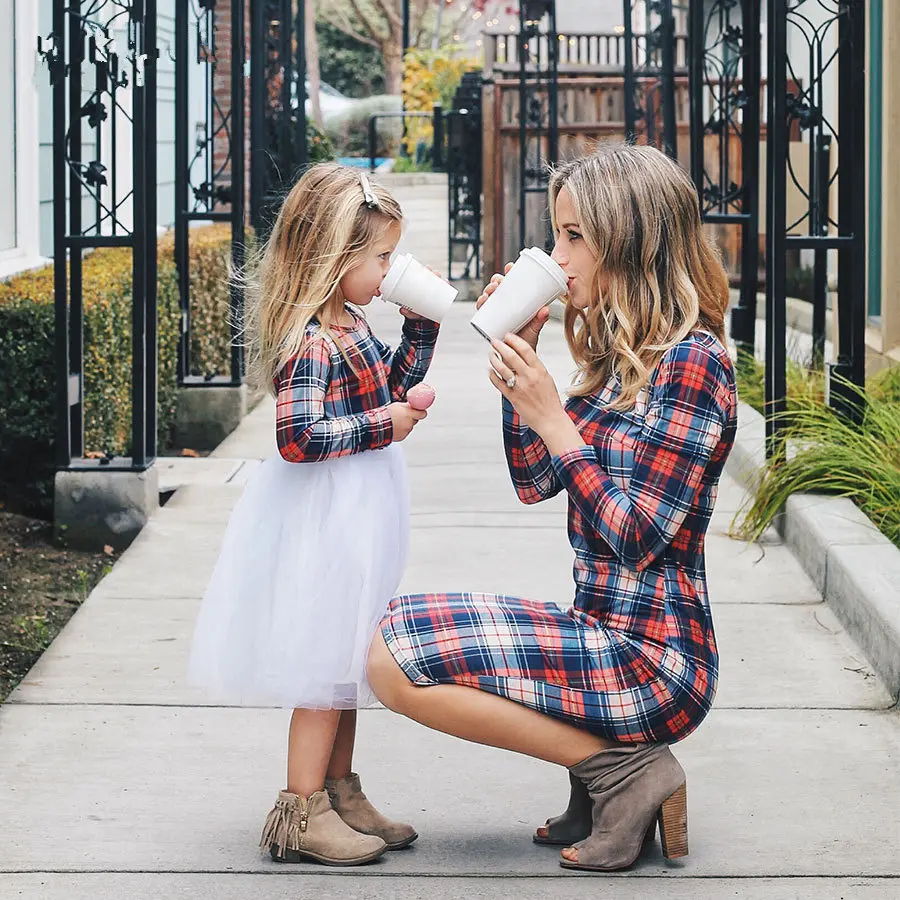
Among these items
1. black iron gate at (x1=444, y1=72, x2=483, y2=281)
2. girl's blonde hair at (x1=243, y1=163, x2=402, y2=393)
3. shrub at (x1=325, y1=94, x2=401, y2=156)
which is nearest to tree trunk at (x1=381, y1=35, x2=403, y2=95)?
shrub at (x1=325, y1=94, x2=401, y2=156)

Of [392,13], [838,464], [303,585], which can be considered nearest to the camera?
[303,585]

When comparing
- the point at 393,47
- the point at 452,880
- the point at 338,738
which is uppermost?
the point at 393,47

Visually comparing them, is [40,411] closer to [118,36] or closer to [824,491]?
[824,491]

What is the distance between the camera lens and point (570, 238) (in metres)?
3.29

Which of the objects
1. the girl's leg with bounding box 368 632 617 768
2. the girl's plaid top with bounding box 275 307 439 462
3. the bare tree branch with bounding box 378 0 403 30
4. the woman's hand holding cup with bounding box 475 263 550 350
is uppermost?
the bare tree branch with bounding box 378 0 403 30

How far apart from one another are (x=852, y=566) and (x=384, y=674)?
2.46 metres

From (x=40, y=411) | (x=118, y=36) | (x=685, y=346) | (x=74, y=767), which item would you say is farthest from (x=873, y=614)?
(x=118, y=36)

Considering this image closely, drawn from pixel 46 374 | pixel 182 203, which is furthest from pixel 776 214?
pixel 182 203

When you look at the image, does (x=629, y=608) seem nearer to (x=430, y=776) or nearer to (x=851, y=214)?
(x=430, y=776)

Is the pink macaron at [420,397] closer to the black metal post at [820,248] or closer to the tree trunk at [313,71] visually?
the black metal post at [820,248]

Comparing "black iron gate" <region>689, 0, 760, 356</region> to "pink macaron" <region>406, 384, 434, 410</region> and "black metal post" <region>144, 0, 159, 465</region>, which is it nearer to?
"black metal post" <region>144, 0, 159, 465</region>

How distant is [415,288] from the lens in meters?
3.37

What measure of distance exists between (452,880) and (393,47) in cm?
4095

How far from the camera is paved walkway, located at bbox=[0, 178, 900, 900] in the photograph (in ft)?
11.0
